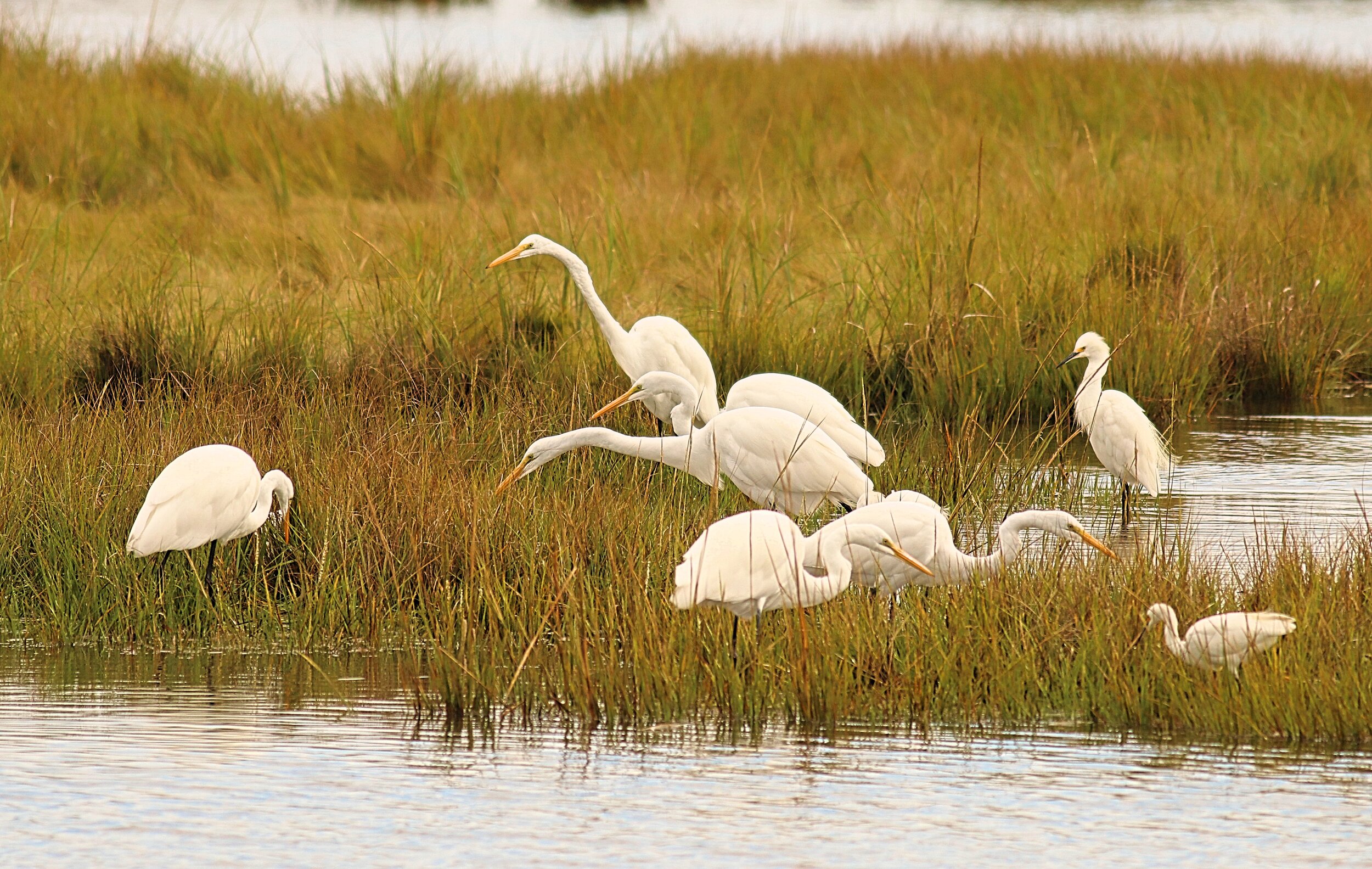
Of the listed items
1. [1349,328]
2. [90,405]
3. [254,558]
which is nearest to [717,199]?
[1349,328]

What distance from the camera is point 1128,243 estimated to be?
9859 mm

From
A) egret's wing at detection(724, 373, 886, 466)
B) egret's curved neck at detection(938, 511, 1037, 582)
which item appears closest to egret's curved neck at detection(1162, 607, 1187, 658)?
egret's curved neck at detection(938, 511, 1037, 582)

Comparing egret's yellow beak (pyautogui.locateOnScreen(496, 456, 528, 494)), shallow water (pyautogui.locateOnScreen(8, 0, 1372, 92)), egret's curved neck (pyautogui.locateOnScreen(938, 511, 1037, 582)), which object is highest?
shallow water (pyautogui.locateOnScreen(8, 0, 1372, 92))

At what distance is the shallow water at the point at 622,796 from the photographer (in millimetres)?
3531

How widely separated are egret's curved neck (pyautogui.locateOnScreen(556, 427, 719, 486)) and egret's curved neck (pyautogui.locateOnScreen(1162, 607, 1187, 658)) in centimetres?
188

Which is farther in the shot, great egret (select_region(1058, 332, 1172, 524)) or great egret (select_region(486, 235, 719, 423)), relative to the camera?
great egret (select_region(486, 235, 719, 423))

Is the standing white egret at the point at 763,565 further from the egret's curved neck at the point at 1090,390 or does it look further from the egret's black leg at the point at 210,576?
the egret's curved neck at the point at 1090,390

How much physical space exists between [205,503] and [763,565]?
1.65 metres

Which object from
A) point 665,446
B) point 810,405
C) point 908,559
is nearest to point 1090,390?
point 810,405

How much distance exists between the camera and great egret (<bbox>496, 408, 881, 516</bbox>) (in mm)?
5859

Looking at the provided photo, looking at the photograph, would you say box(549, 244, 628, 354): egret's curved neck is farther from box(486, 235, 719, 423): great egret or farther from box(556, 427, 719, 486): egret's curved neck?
box(556, 427, 719, 486): egret's curved neck

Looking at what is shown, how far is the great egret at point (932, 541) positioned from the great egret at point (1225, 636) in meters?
0.64

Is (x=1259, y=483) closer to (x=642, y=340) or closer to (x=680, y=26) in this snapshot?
(x=642, y=340)

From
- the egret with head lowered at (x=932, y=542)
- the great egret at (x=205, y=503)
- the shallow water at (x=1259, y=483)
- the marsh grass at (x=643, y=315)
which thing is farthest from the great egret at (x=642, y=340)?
the egret with head lowered at (x=932, y=542)
